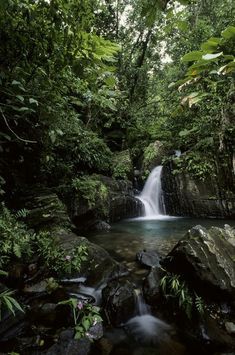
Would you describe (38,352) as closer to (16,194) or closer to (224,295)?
(224,295)

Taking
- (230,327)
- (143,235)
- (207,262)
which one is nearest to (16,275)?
(207,262)

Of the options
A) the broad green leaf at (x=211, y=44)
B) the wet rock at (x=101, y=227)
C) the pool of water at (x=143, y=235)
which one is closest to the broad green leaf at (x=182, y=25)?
the broad green leaf at (x=211, y=44)

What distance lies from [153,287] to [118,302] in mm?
547

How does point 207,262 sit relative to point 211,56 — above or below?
below

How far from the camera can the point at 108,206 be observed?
312 inches

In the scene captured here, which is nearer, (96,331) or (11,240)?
(96,331)

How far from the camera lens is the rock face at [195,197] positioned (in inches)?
324

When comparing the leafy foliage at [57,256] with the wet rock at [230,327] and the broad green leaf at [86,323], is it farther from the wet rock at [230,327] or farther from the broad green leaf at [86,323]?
the wet rock at [230,327]

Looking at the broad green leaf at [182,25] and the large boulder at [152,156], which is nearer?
the broad green leaf at [182,25]

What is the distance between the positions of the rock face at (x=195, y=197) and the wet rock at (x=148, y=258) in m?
4.65

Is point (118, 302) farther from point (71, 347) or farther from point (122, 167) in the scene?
point (122, 167)

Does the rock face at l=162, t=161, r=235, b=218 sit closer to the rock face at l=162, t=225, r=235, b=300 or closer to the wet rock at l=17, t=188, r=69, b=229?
the rock face at l=162, t=225, r=235, b=300

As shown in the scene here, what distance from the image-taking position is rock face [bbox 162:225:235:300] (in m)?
2.93

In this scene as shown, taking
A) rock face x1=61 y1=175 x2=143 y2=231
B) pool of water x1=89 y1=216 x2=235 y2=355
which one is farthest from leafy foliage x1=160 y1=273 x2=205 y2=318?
rock face x1=61 y1=175 x2=143 y2=231
